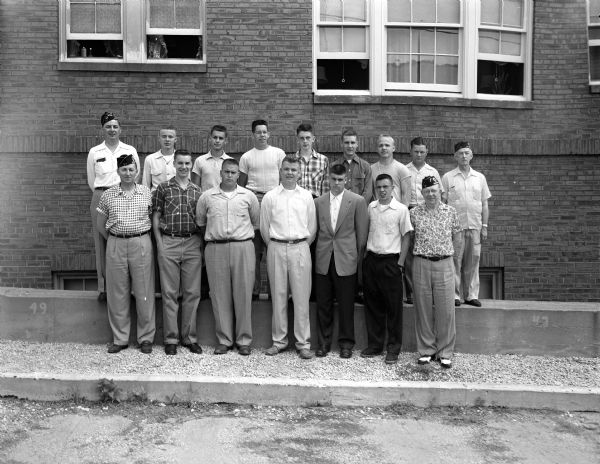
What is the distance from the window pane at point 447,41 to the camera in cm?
1167

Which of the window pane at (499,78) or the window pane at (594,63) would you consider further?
the window pane at (594,63)

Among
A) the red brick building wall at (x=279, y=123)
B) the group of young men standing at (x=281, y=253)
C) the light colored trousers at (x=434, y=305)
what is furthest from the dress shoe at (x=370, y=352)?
the red brick building wall at (x=279, y=123)

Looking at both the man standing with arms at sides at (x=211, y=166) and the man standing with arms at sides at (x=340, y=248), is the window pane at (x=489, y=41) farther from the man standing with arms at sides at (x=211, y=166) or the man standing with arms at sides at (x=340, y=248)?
the man standing with arms at sides at (x=211, y=166)

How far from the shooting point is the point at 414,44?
11617mm

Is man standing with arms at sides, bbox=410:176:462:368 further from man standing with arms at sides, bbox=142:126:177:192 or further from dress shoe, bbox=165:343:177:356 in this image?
man standing with arms at sides, bbox=142:126:177:192

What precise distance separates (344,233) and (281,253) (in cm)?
70

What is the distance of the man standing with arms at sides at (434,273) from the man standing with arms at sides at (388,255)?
0.55 ft

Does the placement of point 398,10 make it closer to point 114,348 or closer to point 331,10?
point 331,10

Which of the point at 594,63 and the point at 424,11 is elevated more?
the point at 424,11

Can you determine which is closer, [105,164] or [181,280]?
[181,280]

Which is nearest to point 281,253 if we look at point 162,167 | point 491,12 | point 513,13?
point 162,167

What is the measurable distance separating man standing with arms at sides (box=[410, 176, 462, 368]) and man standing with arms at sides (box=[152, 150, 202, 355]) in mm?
2326

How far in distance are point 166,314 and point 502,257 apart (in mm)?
5105

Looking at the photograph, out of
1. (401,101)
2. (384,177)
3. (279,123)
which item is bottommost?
(384,177)
